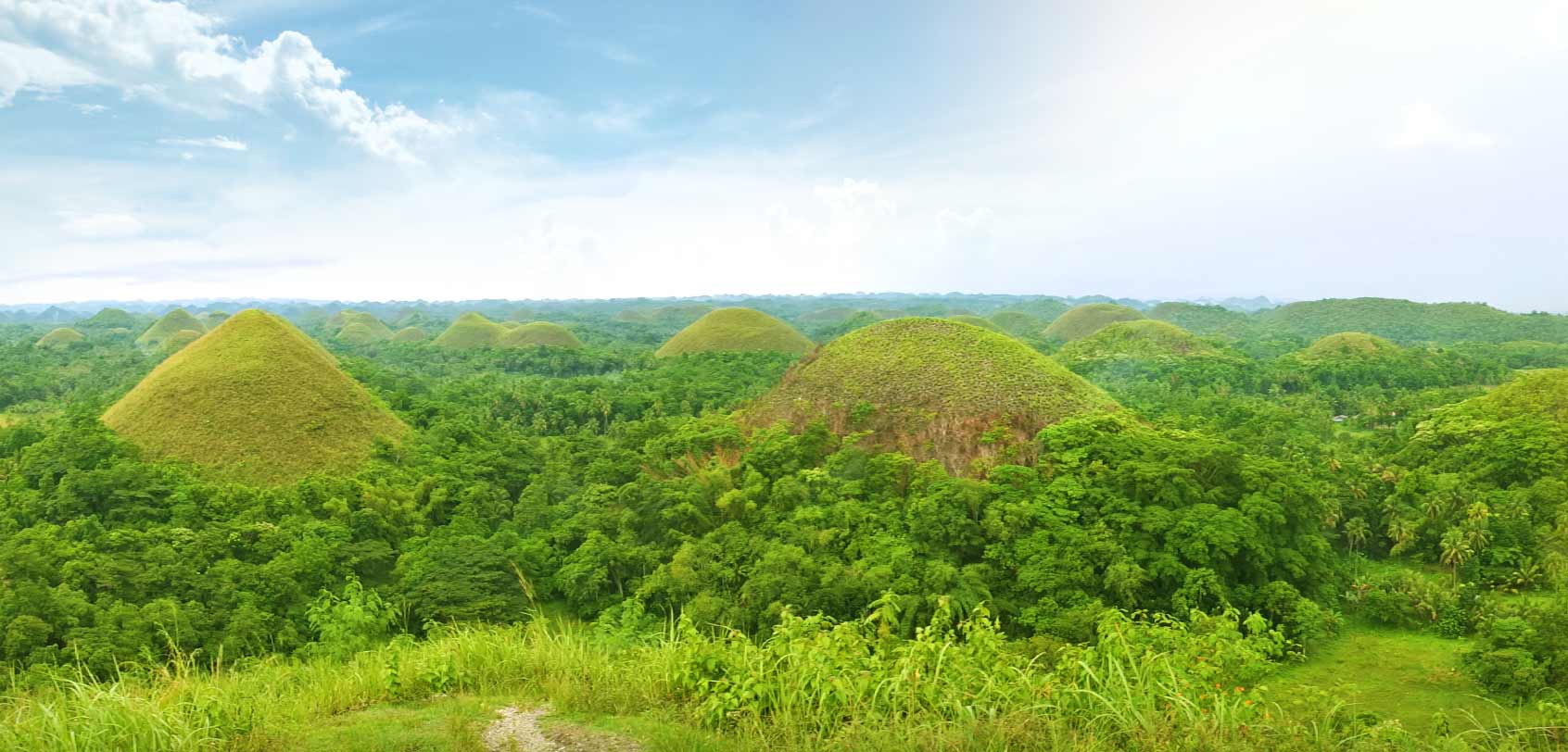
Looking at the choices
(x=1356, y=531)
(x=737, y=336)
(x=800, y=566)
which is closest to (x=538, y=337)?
(x=737, y=336)

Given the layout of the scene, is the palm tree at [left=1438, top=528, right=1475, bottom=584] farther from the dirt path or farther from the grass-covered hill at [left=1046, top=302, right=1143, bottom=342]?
the grass-covered hill at [left=1046, top=302, right=1143, bottom=342]

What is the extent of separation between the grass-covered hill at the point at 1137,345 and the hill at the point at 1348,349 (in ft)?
17.8

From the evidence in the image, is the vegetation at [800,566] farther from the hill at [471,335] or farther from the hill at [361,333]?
the hill at [361,333]

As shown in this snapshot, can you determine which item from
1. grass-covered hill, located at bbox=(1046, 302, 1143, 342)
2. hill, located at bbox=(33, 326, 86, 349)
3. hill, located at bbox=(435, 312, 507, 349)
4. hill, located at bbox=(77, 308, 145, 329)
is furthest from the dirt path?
hill, located at bbox=(77, 308, 145, 329)

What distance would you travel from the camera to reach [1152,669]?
161 inches

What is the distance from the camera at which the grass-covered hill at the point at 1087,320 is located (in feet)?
232

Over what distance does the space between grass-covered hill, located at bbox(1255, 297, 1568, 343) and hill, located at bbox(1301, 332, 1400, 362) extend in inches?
860

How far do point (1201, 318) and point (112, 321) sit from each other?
129 meters

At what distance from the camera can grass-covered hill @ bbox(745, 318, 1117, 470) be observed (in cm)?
1705

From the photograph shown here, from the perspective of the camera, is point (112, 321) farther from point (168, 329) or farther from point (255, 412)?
point (255, 412)

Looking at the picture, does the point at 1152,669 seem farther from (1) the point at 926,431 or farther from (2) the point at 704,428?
(2) the point at 704,428

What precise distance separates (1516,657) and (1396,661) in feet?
6.28

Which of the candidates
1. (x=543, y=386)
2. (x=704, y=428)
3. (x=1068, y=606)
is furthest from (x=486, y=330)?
(x=1068, y=606)

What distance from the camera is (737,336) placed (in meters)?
49.0
